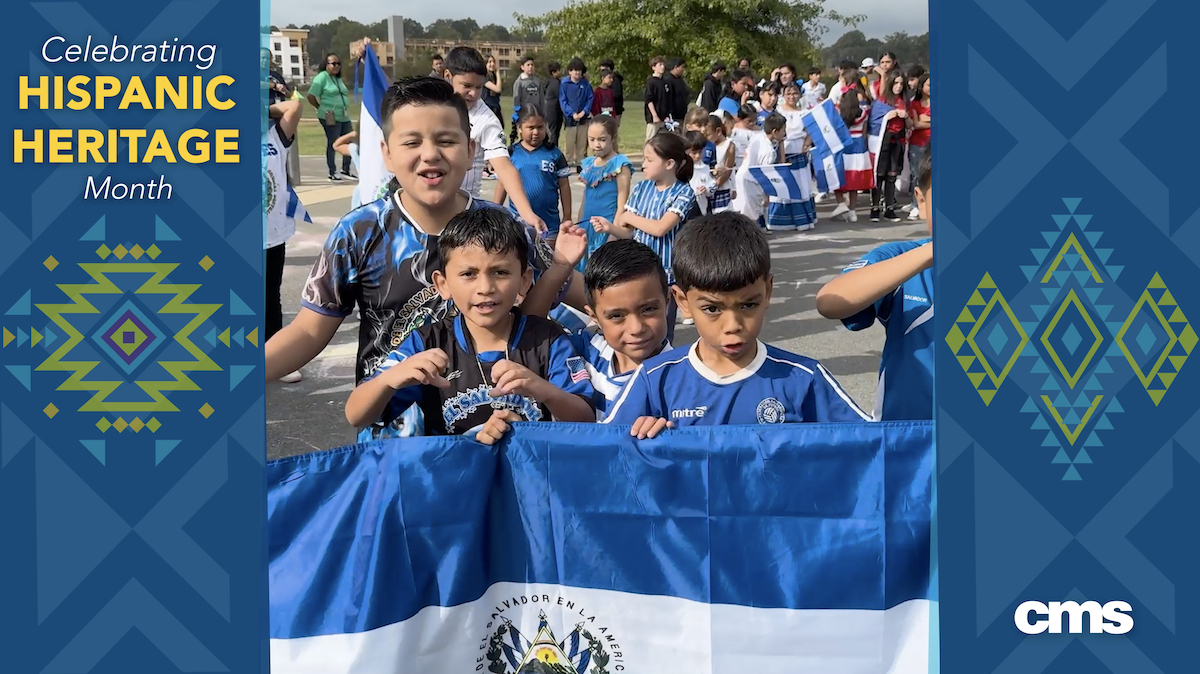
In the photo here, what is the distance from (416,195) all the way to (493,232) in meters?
0.29

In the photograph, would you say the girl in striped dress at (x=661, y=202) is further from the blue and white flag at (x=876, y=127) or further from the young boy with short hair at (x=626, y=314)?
the blue and white flag at (x=876, y=127)

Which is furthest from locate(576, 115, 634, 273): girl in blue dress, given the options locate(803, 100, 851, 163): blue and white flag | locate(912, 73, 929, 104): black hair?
locate(912, 73, 929, 104): black hair

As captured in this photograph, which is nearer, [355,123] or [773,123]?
[773,123]

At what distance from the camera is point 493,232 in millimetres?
3008

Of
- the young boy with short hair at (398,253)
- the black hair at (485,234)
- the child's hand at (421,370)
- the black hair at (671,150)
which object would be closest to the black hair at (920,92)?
the black hair at (671,150)

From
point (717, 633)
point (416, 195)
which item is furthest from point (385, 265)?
point (717, 633)

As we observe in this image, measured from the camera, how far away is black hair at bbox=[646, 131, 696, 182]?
6.58 meters

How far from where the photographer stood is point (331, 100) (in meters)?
18.0

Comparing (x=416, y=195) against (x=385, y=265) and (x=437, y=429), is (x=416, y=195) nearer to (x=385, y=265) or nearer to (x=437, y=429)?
(x=385, y=265)

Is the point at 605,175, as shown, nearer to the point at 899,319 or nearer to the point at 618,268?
the point at 618,268

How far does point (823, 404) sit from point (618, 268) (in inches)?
32.9

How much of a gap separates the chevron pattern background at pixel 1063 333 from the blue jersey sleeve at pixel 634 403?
2.91 ft

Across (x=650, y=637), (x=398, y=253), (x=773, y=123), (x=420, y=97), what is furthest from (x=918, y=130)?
(x=650, y=637)

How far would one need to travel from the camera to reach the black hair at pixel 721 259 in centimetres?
282
